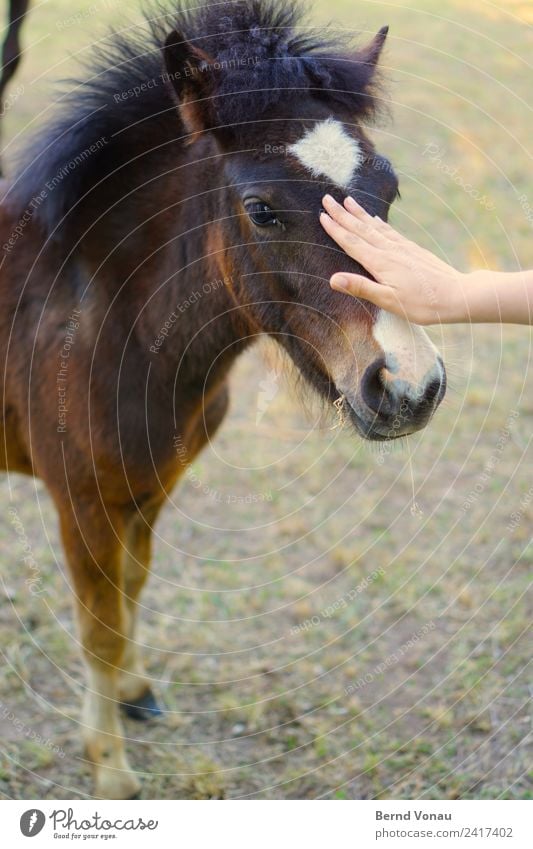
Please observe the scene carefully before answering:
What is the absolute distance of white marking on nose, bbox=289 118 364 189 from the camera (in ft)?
7.53

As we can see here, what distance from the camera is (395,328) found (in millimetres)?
2215

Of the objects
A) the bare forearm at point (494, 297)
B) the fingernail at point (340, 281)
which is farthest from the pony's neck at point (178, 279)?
the bare forearm at point (494, 297)

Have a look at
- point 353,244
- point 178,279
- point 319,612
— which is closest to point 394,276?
point 353,244

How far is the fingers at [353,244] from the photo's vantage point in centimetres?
221

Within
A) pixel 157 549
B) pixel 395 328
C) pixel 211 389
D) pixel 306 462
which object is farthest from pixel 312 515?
pixel 395 328

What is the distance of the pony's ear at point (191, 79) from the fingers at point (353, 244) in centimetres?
64

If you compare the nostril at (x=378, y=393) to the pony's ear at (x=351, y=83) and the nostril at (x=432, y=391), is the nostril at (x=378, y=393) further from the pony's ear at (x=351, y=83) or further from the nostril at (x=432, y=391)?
the pony's ear at (x=351, y=83)

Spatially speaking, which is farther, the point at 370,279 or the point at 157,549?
the point at 157,549

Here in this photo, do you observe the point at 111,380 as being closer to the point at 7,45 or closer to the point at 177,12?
the point at 177,12

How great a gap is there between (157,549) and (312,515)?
964mm

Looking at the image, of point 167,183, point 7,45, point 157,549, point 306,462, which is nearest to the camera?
point 167,183

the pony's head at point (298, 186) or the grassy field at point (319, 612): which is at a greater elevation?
the pony's head at point (298, 186)

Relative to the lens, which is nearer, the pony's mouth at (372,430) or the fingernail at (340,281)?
the fingernail at (340,281)

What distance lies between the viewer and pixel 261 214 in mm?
2402
